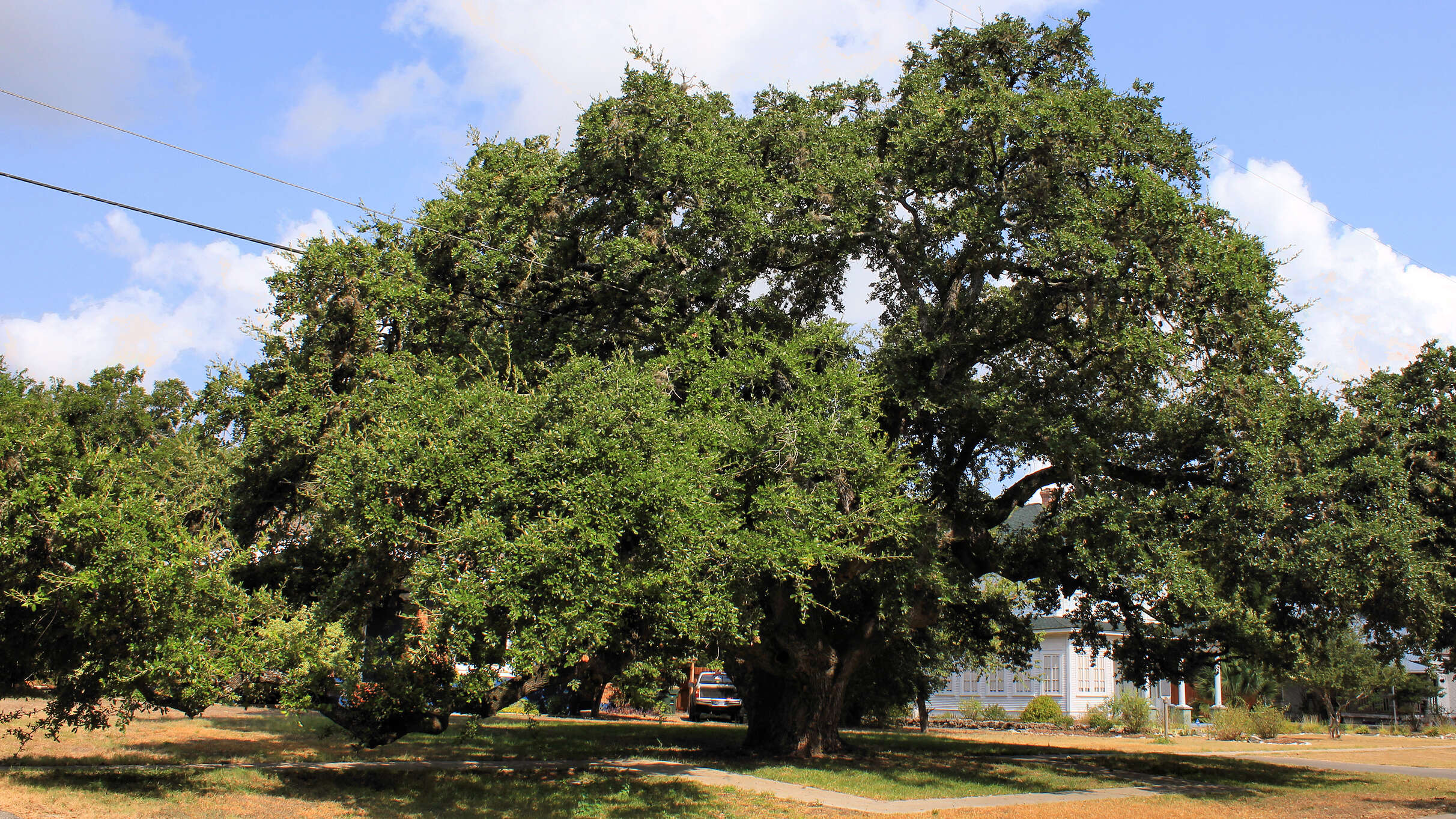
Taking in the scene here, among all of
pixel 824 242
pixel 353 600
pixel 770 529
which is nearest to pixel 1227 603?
pixel 770 529

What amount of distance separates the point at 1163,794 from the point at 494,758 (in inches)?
453

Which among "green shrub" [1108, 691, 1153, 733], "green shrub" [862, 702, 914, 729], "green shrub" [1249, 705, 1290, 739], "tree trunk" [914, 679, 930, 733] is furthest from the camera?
"green shrub" [862, 702, 914, 729]

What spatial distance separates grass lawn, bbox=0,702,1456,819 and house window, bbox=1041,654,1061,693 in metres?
10.7

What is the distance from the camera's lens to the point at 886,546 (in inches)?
621

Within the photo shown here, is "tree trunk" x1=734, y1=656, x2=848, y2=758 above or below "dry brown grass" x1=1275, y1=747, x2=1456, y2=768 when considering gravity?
above

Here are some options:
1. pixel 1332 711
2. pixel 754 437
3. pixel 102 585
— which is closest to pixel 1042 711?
pixel 1332 711

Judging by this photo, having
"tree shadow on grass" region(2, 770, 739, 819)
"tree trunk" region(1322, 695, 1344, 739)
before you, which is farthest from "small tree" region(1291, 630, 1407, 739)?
"tree shadow on grass" region(2, 770, 739, 819)

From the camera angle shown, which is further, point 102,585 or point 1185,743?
point 1185,743

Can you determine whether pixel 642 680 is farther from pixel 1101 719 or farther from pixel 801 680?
pixel 1101 719

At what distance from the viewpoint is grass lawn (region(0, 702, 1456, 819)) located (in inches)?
447

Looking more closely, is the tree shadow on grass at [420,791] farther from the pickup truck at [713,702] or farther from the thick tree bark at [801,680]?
the pickup truck at [713,702]

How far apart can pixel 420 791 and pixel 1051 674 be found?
1148 inches

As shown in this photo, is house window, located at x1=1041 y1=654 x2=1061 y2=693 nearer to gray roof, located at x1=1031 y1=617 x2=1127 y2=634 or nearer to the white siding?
the white siding

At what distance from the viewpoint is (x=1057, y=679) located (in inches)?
1404
